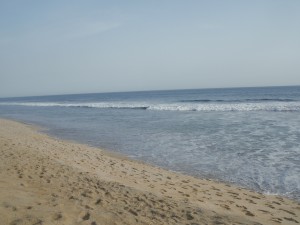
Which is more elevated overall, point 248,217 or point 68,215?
point 68,215

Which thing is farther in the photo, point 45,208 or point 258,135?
point 258,135

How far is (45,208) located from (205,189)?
4311 millimetres

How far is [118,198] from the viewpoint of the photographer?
646 centimetres

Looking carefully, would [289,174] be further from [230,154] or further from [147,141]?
[147,141]

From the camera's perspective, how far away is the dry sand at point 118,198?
532cm

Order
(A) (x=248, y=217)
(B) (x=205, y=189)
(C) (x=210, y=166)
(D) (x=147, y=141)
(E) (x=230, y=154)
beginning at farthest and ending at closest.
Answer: (D) (x=147, y=141) → (E) (x=230, y=154) → (C) (x=210, y=166) → (B) (x=205, y=189) → (A) (x=248, y=217)

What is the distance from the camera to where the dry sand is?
5.32 meters

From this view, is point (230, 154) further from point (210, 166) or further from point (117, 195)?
point (117, 195)

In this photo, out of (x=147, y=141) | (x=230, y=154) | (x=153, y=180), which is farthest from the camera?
(x=147, y=141)

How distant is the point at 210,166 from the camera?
1064 centimetres

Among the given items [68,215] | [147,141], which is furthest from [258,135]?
[68,215]

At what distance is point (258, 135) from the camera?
16.3 m

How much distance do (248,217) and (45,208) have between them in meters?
4.01

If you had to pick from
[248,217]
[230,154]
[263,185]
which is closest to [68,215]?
[248,217]
